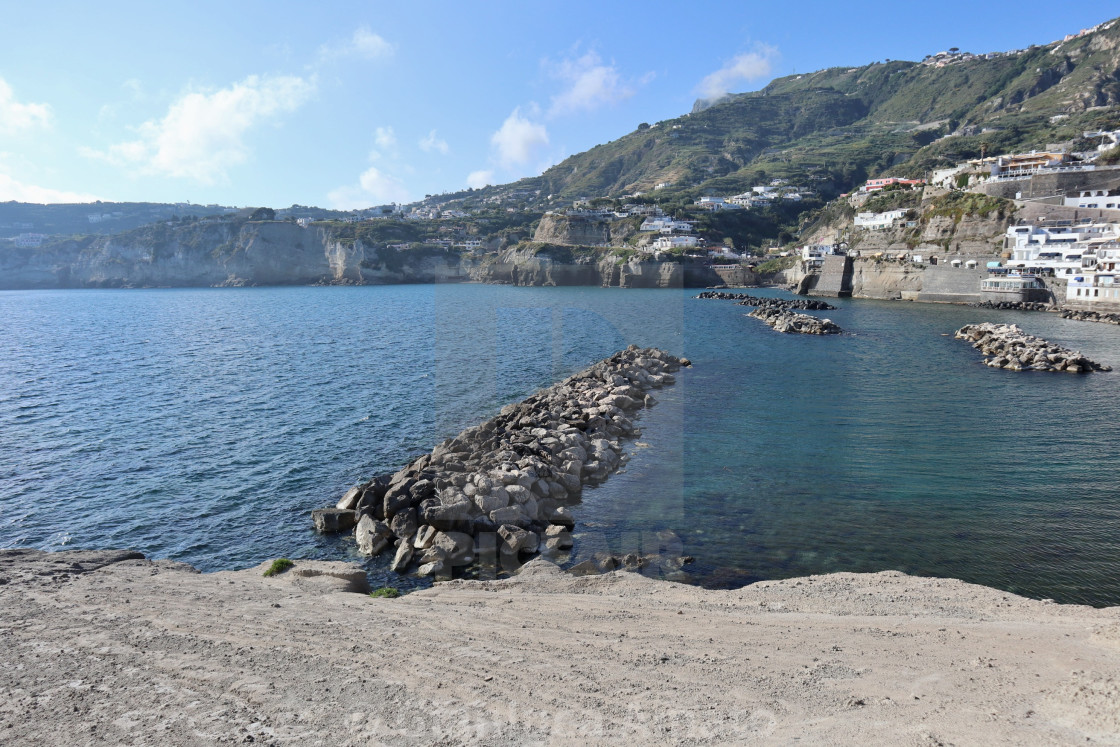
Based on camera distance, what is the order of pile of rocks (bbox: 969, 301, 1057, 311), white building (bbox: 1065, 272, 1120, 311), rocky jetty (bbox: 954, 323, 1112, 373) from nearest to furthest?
rocky jetty (bbox: 954, 323, 1112, 373), white building (bbox: 1065, 272, 1120, 311), pile of rocks (bbox: 969, 301, 1057, 311)

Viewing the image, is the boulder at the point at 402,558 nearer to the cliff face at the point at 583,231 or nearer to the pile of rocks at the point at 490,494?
the pile of rocks at the point at 490,494

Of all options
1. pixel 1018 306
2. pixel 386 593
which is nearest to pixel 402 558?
pixel 386 593

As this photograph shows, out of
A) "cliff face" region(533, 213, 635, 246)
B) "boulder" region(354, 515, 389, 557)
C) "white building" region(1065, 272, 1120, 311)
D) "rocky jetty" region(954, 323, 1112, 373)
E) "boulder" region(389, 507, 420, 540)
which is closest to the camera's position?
"boulder" region(354, 515, 389, 557)

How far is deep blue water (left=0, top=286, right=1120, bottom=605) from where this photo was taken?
16625 millimetres

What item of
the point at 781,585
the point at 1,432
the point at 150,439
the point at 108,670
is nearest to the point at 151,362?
the point at 1,432

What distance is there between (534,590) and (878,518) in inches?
422

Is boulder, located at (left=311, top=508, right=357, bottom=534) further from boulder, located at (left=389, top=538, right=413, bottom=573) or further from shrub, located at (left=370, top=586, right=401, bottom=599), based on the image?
shrub, located at (left=370, top=586, right=401, bottom=599)

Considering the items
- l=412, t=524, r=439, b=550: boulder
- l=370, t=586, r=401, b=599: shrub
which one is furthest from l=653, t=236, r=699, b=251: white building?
l=370, t=586, r=401, b=599: shrub

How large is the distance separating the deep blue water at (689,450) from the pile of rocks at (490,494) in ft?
3.49

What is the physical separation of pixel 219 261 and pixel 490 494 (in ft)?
605

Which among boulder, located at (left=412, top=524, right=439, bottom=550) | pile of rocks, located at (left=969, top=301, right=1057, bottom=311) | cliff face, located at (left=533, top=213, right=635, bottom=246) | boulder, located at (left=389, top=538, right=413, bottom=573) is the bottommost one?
boulder, located at (left=389, top=538, right=413, bottom=573)

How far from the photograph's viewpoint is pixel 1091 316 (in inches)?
2502

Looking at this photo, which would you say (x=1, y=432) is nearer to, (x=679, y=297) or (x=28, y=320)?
(x=28, y=320)

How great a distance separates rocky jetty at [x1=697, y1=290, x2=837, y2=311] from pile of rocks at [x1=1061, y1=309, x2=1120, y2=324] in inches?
941
